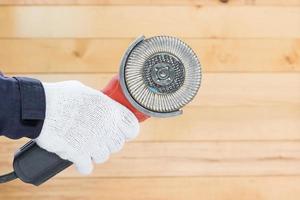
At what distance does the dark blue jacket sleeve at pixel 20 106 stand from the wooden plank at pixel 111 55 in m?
0.46

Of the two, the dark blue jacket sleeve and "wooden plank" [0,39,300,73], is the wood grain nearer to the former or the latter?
"wooden plank" [0,39,300,73]

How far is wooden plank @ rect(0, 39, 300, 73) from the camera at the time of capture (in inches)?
50.1

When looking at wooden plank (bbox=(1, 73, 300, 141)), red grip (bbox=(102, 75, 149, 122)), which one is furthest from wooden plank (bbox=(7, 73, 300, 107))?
red grip (bbox=(102, 75, 149, 122))

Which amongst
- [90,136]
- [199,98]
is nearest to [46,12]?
[199,98]

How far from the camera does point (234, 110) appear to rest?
1291 mm

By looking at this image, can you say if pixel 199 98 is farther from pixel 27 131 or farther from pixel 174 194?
pixel 27 131

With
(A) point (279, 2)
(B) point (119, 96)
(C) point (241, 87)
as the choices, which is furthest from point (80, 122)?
(A) point (279, 2)

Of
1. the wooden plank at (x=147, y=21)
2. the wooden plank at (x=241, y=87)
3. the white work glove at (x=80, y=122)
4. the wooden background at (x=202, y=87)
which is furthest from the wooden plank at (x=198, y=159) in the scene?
the white work glove at (x=80, y=122)

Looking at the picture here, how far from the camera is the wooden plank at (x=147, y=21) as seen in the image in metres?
1.28

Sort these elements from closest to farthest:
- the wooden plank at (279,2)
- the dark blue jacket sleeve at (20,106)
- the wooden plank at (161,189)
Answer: the dark blue jacket sleeve at (20,106), the wooden plank at (161,189), the wooden plank at (279,2)

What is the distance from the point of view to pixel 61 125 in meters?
0.84

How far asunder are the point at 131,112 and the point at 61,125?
115 mm

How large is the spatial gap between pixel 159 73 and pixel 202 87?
0.47 m

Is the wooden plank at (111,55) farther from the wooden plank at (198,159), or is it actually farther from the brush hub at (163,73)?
the brush hub at (163,73)
